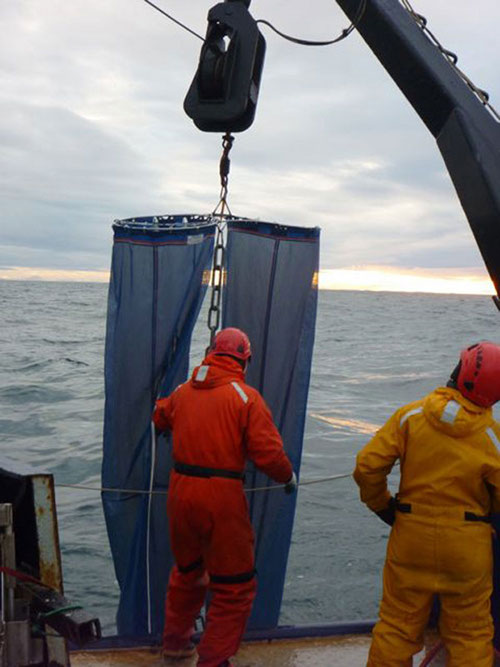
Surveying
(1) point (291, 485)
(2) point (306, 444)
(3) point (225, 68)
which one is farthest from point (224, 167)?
(2) point (306, 444)

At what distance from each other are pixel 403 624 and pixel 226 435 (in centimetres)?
119

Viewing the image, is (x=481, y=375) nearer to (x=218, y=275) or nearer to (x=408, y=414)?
(x=408, y=414)

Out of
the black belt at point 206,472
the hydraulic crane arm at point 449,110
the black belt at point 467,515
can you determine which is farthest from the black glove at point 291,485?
the hydraulic crane arm at point 449,110

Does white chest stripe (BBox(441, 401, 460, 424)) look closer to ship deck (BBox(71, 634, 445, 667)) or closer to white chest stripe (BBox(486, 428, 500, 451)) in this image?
white chest stripe (BBox(486, 428, 500, 451))

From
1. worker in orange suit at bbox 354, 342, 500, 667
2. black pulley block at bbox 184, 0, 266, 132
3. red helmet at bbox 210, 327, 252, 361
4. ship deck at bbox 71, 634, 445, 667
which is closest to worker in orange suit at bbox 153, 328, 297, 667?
red helmet at bbox 210, 327, 252, 361

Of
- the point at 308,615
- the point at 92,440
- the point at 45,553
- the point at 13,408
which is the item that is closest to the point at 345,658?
the point at 45,553

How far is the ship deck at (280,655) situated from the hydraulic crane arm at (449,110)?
90.4 inches

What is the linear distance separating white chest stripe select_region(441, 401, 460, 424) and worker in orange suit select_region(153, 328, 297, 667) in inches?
33.7

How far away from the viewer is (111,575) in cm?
708

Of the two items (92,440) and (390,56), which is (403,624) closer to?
(390,56)

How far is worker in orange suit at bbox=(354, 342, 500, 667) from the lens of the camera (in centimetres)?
290

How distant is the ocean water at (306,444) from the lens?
6988mm

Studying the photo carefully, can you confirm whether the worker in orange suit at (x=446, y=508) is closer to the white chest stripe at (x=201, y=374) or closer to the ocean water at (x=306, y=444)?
the white chest stripe at (x=201, y=374)

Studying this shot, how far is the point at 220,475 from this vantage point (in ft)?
10.9
